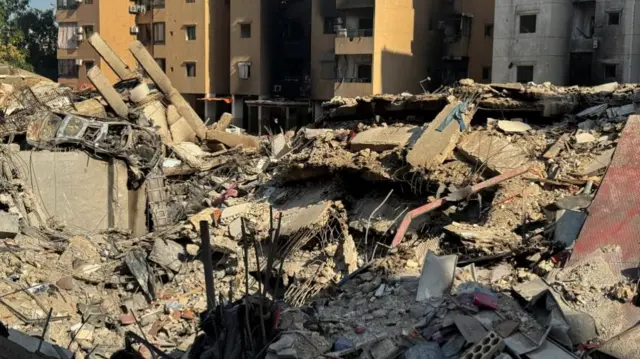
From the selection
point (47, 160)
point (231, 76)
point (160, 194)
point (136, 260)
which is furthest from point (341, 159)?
point (231, 76)

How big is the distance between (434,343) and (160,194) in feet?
35.2

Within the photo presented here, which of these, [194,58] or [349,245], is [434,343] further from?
[194,58]

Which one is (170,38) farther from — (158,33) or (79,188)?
(79,188)

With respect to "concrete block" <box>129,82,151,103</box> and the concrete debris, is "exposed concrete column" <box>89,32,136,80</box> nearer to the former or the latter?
"concrete block" <box>129,82,151,103</box>

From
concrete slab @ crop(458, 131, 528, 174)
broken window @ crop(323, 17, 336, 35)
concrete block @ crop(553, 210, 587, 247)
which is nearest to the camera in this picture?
concrete block @ crop(553, 210, 587, 247)

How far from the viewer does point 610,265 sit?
273 inches

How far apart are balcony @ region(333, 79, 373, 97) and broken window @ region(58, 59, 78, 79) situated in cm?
1738

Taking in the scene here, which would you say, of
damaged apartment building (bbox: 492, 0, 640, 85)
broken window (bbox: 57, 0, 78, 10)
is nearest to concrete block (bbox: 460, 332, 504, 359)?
damaged apartment building (bbox: 492, 0, 640, 85)

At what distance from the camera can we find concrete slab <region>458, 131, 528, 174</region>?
426 inches

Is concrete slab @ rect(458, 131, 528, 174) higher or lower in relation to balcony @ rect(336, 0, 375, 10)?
lower

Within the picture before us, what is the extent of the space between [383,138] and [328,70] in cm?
1978

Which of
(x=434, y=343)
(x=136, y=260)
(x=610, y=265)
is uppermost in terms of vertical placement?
(x=610, y=265)

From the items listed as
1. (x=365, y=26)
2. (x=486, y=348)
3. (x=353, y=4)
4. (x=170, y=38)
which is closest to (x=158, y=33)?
(x=170, y=38)

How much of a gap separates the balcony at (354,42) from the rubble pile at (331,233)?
1264cm
